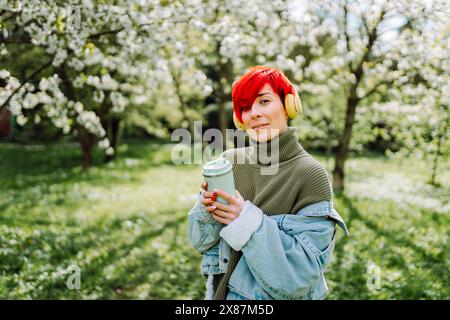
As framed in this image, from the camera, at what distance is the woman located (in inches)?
64.9

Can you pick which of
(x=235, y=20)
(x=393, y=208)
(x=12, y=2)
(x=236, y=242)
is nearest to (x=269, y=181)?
(x=236, y=242)

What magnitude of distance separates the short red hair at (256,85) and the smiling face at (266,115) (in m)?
0.02

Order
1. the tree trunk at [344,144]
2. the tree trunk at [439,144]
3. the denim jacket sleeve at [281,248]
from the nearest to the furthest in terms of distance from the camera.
Result: the denim jacket sleeve at [281,248] → the tree trunk at [439,144] → the tree trunk at [344,144]

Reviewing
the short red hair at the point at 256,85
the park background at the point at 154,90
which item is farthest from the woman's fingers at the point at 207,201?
the park background at the point at 154,90

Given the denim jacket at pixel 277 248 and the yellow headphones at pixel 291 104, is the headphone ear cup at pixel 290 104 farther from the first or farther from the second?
the denim jacket at pixel 277 248

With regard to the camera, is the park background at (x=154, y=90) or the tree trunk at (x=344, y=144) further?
the tree trunk at (x=344, y=144)

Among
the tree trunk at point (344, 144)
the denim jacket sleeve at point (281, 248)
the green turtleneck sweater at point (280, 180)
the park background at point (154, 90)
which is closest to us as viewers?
the denim jacket sleeve at point (281, 248)

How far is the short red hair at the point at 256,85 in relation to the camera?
189 centimetres

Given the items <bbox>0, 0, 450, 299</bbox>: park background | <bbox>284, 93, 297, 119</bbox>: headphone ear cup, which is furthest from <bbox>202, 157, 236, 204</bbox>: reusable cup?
<bbox>0, 0, 450, 299</bbox>: park background

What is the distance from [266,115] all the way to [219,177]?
39cm

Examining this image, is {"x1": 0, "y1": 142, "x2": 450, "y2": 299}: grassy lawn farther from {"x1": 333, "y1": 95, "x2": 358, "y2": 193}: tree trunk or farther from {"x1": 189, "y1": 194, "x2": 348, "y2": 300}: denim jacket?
{"x1": 189, "y1": 194, "x2": 348, "y2": 300}: denim jacket

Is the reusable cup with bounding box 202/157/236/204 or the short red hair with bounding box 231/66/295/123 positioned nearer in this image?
the reusable cup with bounding box 202/157/236/204

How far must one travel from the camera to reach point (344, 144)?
11039 mm

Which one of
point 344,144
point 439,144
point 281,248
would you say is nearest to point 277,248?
point 281,248
